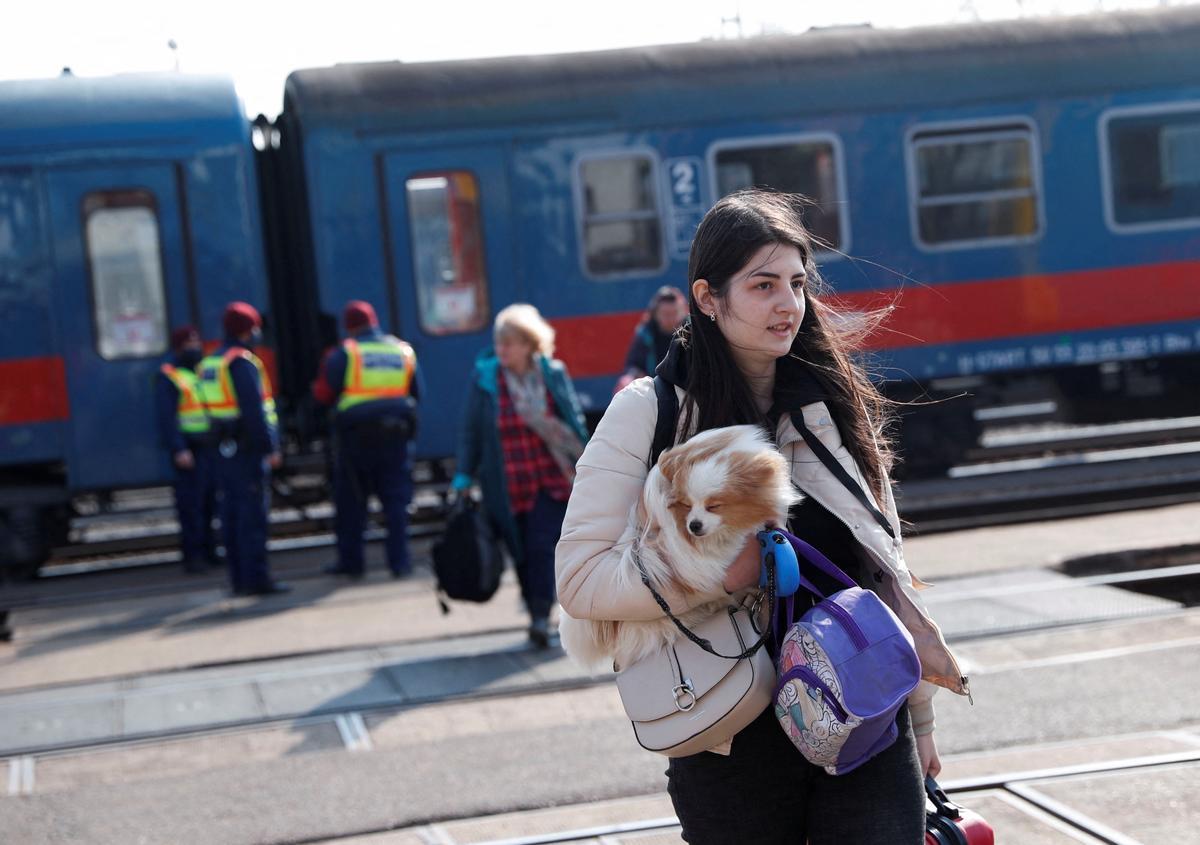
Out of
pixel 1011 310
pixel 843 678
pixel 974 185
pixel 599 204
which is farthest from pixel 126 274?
pixel 843 678

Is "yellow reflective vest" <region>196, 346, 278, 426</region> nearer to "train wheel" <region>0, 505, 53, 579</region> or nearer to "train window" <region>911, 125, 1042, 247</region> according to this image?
"train wheel" <region>0, 505, 53, 579</region>

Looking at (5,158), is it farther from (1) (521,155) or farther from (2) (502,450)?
(2) (502,450)

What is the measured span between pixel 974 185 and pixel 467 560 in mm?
6732

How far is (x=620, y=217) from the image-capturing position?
Result: 11.2 meters

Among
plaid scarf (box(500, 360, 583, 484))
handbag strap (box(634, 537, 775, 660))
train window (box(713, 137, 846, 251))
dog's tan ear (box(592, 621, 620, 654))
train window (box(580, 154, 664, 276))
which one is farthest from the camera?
train window (box(713, 137, 846, 251))

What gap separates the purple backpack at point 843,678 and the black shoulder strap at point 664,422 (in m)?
0.39

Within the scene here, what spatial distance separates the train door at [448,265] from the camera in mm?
10914

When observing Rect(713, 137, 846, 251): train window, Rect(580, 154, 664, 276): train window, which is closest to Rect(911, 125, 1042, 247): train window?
Rect(713, 137, 846, 251): train window

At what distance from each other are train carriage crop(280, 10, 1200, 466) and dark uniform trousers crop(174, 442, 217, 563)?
1592mm

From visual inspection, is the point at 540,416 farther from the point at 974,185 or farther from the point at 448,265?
the point at 974,185

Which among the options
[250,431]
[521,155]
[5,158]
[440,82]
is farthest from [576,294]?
[5,158]

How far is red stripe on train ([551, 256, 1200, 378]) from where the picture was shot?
36.8 feet

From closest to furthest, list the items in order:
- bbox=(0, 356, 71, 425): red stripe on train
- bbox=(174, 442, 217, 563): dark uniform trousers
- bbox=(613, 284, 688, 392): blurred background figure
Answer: bbox=(613, 284, 688, 392): blurred background figure, bbox=(174, 442, 217, 563): dark uniform trousers, bbox=(0, 356, 71, 425): red stripe on train

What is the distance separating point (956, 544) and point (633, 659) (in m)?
6.82
